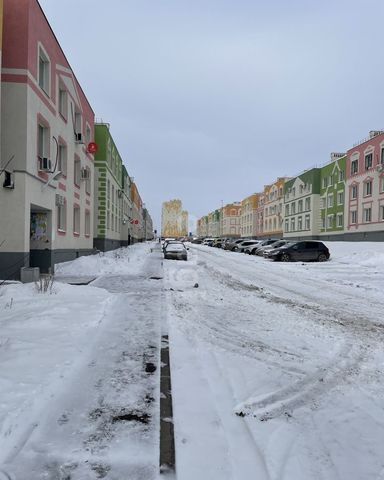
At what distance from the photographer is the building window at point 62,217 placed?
1895cm

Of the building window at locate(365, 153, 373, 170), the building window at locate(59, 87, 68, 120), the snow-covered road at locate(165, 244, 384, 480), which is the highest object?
the building window at locate(365, 153, 373, 170)

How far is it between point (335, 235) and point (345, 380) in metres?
44.0

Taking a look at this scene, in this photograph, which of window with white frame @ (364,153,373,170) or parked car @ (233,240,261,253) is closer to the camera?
window with white frame @ (364,153,373,170)

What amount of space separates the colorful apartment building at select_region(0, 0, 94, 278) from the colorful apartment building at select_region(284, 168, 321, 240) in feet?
126

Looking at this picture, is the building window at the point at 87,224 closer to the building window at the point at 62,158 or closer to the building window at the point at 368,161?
the building window at the point at 62,158

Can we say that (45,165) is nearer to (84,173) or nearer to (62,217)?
(62,217)

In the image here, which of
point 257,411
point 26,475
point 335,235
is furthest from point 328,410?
point 335,235

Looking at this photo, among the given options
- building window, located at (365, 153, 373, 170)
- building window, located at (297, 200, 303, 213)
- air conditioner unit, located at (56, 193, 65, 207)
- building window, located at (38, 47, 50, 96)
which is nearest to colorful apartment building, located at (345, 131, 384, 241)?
building window, located at (365, 153, 373, 170)

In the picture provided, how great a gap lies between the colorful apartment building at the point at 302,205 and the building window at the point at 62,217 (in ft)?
128

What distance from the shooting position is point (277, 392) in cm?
415

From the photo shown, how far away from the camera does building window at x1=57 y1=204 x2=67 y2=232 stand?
18.9m

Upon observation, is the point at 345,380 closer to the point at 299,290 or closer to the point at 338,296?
the point at 338,296

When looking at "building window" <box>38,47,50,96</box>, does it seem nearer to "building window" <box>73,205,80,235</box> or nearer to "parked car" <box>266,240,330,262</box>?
"building window" <box>73,205,80,235</box>

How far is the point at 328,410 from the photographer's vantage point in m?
3.77
